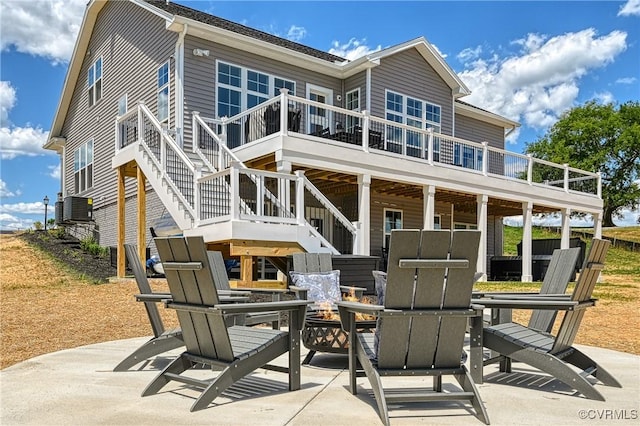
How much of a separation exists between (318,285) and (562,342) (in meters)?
2.62

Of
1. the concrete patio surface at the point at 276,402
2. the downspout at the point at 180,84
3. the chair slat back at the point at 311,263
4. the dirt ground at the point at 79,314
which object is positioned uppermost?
the downspout at the point at 180,84

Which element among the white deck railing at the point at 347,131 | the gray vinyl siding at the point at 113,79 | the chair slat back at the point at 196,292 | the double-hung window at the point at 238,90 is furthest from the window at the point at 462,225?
the chair slat back at the point at 196,292

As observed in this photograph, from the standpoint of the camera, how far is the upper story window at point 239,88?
48.5 feet

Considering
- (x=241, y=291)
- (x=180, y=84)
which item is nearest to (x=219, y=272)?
(x=241, y=291)

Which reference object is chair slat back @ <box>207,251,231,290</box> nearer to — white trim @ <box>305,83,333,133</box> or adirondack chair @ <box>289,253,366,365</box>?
adirondack chair @ <box>289,253,366,365</box>

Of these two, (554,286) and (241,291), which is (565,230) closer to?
(554,286)

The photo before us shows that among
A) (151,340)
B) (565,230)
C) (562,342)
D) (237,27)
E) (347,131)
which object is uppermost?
(237,27)

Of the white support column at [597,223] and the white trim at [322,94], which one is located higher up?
the white trim at [322,94]

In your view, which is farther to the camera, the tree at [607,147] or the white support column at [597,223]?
the tree at [607,147]

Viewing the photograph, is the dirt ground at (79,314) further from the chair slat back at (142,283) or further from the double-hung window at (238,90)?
the double-hung window at (238,90)

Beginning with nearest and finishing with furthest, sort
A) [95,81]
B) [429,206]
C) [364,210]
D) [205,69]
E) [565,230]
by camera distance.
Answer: [364,210] → [205,69] → [429,206] → [565,230] → [95,81]

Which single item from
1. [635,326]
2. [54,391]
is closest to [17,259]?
[54,391]

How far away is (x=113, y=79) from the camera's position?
18.8 meters

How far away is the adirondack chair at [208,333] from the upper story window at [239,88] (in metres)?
11.3
